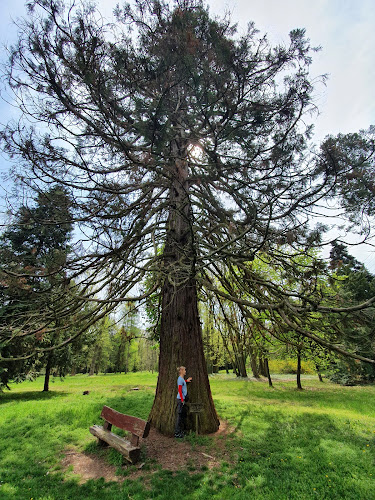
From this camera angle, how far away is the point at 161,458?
4.67 meters

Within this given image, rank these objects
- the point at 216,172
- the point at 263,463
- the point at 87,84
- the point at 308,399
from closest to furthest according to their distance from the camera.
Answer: the point at 87,84 < the point at 263,463 < the point at 216,172 < the point at 308,399

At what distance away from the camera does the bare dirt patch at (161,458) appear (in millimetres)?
4375

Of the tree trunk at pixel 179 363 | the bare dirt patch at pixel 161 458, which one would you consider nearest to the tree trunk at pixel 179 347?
the tree trunk at pixel 179 363

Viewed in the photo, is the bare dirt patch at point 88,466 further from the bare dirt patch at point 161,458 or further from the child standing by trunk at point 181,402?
the child standing by trunk at point 181,402

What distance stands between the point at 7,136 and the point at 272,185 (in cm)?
464

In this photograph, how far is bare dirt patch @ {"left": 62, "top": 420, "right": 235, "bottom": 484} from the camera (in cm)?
438

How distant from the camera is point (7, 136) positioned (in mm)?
4562

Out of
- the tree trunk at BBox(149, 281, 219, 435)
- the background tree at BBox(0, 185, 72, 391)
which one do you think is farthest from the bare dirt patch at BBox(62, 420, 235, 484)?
the background tree at BBox(0, 185, 72, 391)

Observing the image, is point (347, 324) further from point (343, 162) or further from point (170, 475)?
point (170, 475)

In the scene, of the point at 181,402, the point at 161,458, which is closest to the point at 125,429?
the point at 161,458

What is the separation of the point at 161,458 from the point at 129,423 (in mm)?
799

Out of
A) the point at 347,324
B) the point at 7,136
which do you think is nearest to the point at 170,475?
the point at 347,324

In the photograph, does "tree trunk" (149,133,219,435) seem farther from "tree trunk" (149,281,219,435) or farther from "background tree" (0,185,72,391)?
"background tree" (0,185,72,391)

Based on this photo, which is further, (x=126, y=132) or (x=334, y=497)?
(x=126, y=132)
